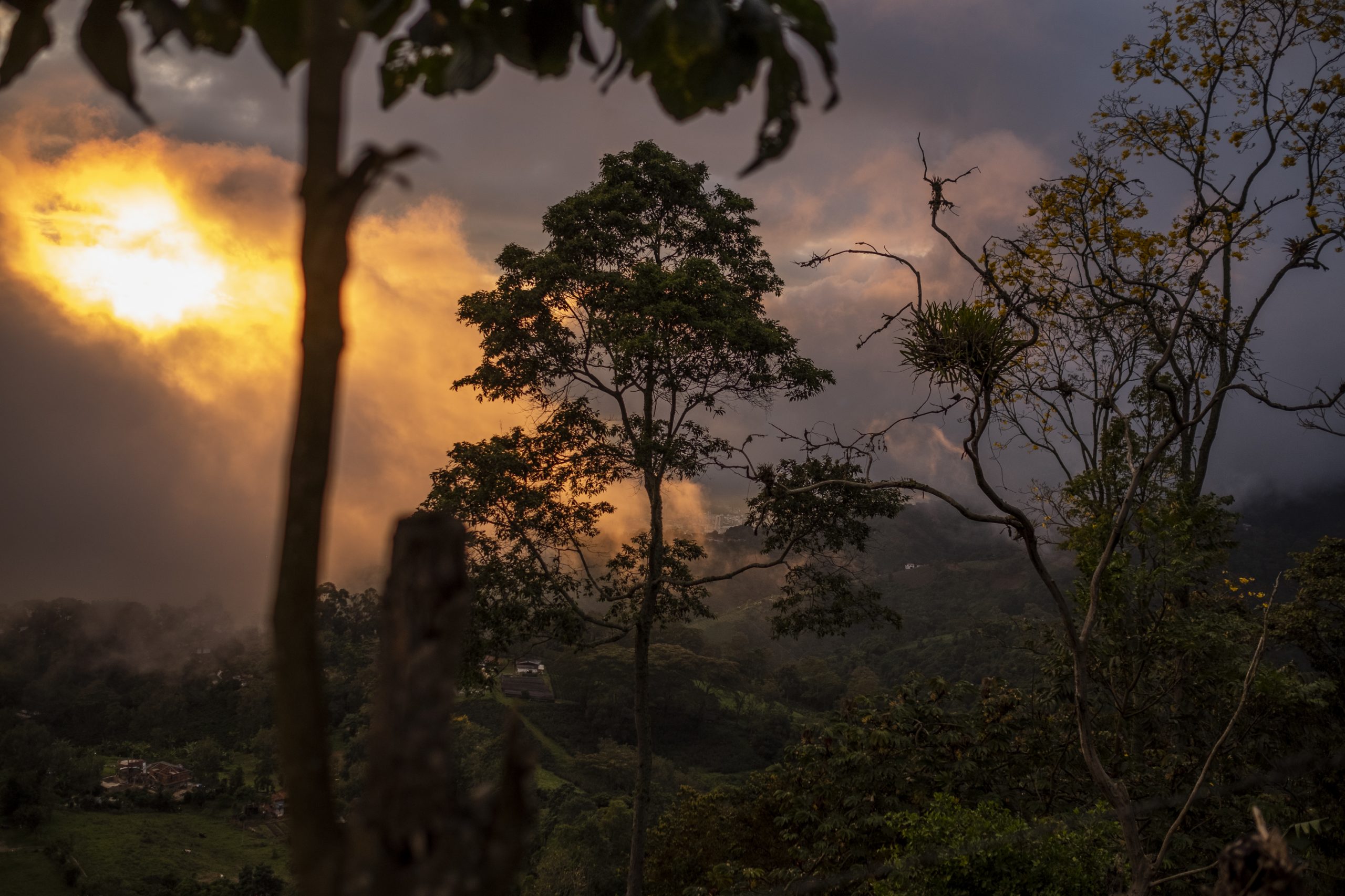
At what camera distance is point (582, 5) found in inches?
41.1

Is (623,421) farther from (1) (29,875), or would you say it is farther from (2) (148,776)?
(2) (148,776)

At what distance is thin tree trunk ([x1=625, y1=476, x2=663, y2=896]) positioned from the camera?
10695mm

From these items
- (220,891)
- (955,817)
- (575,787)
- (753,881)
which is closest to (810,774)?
(753,881)

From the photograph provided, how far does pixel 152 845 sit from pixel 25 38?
91.3 ft

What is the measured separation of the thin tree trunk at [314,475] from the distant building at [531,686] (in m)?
37.2

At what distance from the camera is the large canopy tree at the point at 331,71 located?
648mm

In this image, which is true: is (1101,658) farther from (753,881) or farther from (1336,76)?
(1336,76)

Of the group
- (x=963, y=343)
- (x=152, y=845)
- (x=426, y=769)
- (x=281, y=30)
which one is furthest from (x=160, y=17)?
(x=152, y=845)

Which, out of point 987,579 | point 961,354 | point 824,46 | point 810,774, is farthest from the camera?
point 987,579

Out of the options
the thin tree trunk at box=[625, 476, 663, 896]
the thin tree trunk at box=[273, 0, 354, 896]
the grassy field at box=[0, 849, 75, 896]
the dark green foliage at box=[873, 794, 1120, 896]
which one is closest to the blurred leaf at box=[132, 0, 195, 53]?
the thin tree trunk at box=[273, 0, 354, 896]

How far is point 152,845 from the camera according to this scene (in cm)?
2223

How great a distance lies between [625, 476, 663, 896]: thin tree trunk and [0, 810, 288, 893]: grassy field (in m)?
16.0

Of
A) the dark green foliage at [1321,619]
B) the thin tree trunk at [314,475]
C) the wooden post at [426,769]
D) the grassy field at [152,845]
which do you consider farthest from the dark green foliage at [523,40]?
the grassy field at [152,845]

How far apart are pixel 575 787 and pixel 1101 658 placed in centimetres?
2136
